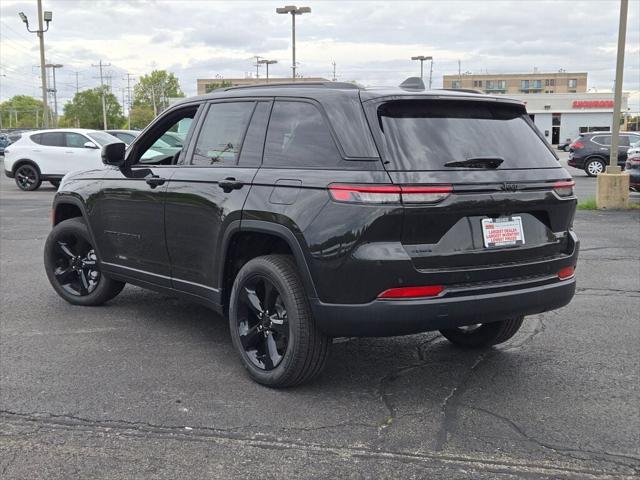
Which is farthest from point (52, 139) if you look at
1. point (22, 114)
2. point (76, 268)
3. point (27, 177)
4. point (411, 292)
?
point (22, 114)

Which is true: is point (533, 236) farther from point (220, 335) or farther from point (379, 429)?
point (220, 335)

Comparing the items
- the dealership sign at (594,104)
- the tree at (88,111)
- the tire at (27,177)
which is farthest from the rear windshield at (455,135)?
the tree at (88,111)

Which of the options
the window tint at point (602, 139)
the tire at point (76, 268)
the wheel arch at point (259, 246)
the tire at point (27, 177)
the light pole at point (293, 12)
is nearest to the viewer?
the wheel arch at point (259, 246)

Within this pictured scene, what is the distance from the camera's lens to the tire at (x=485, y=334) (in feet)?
15.6

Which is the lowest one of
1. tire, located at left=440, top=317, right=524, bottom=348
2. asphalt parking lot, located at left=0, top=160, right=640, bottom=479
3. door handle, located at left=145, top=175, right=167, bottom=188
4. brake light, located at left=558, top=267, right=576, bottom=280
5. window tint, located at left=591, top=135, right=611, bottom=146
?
asphalt parking lot, located at left=0, top=160, right=640, bottom=479

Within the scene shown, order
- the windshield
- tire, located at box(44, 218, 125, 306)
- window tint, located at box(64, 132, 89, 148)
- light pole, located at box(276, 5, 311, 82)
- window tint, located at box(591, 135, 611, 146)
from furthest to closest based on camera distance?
light pole, located at box(276, 5, 311, 82), window tint, located at box(591, 135, 611, 146), window tint, located at box(64, 132, 89, 148), the windshield, tire, located at box(44, 218, 125, 306)

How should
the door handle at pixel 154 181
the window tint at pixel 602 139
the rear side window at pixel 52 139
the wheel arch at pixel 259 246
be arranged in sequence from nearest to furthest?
the wheel arch at pixel 259 246 < the door handle at pixel 154 181 < the rear side window at pixel 52 139 < the window tint at pixel 602 139

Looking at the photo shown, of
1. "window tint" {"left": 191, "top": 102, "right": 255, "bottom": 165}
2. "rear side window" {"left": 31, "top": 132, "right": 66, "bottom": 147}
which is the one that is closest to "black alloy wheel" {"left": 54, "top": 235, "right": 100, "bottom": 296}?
"window tint" {"left": 191, "top": 102, "right": 255, "bottom": 165}

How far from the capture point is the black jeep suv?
3.61m

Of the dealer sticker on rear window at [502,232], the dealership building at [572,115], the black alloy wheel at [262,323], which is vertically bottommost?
the black alloy wheel at [262,323]

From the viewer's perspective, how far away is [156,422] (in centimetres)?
368

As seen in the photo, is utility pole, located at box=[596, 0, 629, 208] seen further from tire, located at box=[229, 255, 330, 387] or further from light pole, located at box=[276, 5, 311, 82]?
light pole, located at box=[276, 5, 311, 82]

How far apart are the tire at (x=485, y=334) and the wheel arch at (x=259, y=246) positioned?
5.12 ft

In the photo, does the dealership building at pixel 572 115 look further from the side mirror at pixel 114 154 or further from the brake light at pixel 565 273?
the brake light at pixel 565 273
